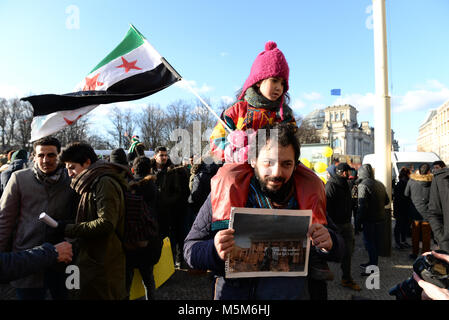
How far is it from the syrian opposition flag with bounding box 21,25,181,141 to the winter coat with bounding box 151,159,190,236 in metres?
1.81

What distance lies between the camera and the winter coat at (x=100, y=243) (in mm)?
2721

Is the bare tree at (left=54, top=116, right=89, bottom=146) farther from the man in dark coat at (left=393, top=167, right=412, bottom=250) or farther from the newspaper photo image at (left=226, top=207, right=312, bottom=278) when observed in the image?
the newspaper photo image at (left=226, top=207, right=312, bottom=278)

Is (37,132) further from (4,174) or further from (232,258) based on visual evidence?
(232,258)

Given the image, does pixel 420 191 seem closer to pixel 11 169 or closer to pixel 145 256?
pixel 145 256

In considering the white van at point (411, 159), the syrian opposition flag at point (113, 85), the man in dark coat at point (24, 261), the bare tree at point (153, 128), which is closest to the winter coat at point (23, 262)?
the man in dark coat at point (24, 261)

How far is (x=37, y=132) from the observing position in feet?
11.9

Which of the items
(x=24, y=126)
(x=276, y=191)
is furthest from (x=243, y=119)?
(x=24, y=126)

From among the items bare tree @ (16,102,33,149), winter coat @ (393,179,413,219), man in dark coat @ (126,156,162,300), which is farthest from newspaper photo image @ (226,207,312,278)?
bare tree @ (16,102,33,149)

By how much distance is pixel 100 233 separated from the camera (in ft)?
8.91

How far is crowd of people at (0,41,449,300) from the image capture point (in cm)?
162

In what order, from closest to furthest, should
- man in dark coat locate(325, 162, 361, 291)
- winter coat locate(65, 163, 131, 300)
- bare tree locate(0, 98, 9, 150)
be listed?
winter coat locate(65, 163, 131, 300) < man in dark coat locate(325, 162, 361, 291) < bare tree locate(0, 98, 9, 150)

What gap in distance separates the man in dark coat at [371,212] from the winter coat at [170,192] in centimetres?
363

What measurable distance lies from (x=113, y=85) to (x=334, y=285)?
4.88m
